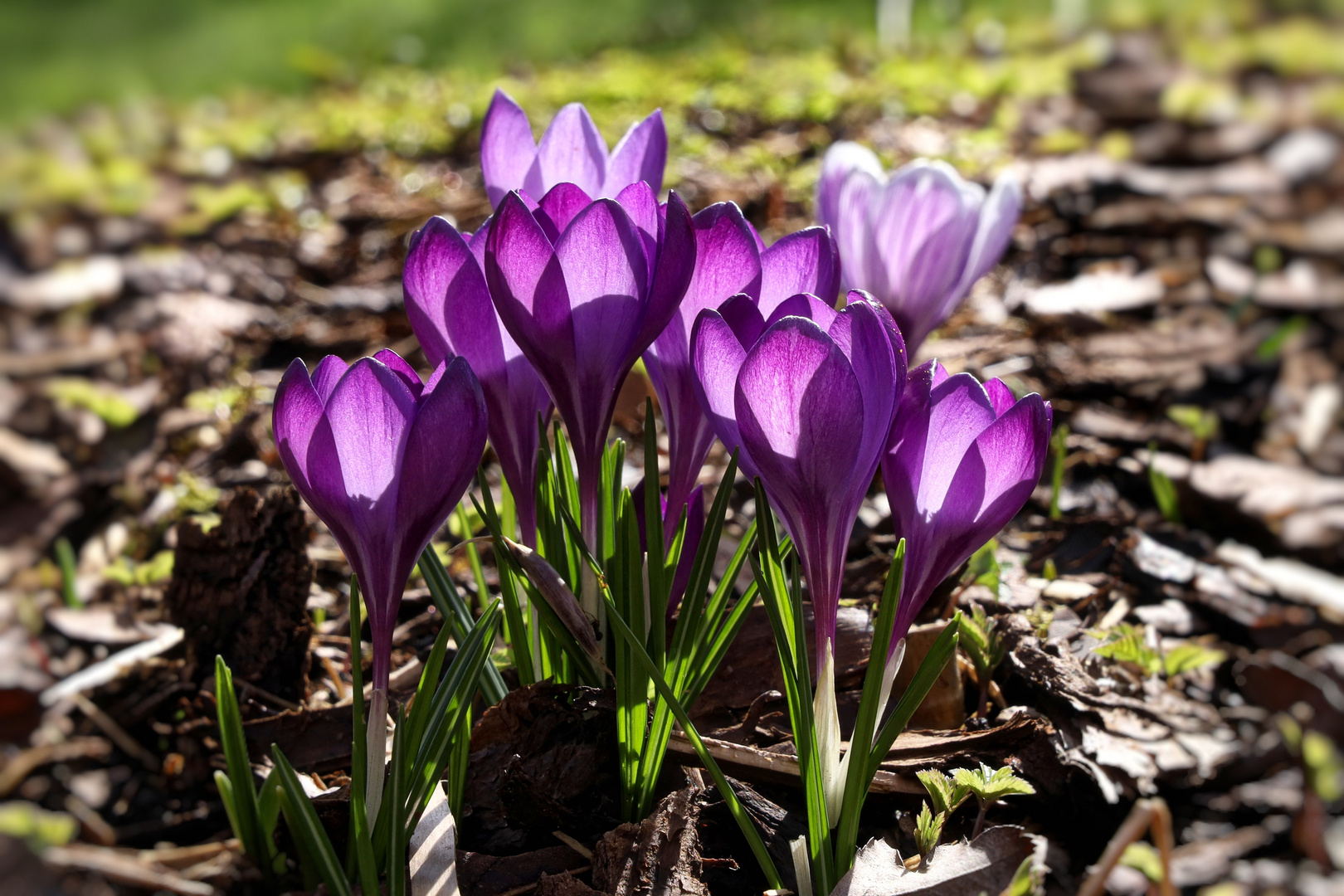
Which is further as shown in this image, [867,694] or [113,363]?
[113,363]

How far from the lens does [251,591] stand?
5.01 ft

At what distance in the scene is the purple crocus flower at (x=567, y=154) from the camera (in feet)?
4.09

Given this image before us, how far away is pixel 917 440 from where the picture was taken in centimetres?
97

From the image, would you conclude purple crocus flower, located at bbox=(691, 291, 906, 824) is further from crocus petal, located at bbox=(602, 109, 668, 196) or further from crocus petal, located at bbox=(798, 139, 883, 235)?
crocus petal, located at bbox=(798, 139, 883, 235)

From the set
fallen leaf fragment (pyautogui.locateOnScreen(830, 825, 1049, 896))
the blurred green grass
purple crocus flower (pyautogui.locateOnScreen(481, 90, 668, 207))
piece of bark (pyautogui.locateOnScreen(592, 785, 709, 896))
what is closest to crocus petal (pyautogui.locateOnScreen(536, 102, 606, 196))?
purple crocus flower (pyautogui.locateOnScreen(481, 90, 668, 207))

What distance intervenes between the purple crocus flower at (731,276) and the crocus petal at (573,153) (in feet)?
0.74

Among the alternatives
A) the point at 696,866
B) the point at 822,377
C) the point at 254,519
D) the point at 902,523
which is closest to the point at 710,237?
the point at 822,377

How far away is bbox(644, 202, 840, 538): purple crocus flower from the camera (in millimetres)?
1062

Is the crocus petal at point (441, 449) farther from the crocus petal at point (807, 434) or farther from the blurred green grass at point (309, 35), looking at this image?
the blurred green grass at point (309, 35)

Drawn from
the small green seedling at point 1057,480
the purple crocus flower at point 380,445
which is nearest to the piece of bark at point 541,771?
the purple crocus flower at point 380,445

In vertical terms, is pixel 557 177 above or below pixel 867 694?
above

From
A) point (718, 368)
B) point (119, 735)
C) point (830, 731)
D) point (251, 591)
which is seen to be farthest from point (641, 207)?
point (119, 735)

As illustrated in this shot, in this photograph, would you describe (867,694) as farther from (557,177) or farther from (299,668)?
(299,668)

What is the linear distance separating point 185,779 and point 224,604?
0.27 meters
